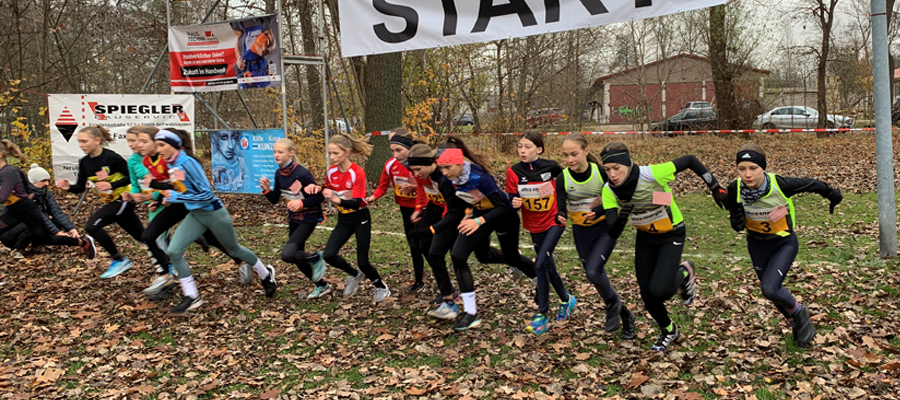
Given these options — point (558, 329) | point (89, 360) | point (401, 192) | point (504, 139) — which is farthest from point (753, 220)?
point (504, 139)

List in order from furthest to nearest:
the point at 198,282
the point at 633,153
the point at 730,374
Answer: the point at 633,153
the point at 198,282
the point at 730,374

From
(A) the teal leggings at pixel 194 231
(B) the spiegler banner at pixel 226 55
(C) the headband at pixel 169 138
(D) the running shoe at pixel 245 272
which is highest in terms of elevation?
(B) the spiegler banner at pixel 226 55

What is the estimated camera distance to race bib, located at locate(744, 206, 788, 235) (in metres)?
5.20

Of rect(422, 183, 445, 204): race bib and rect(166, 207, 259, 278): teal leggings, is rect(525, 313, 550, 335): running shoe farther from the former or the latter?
rect(166, 207, 259, 278): teal leggings

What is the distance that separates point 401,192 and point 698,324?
3.41 m

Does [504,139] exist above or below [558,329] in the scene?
above

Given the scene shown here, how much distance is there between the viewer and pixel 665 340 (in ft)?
18.1

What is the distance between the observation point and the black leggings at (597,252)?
563 centimetres

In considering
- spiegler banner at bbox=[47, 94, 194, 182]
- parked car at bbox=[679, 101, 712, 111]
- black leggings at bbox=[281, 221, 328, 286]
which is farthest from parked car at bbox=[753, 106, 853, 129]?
black leggings at bbox=[281, 221, 328, 286]

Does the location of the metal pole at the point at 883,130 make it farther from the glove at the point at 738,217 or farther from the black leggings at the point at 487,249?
the black leggings at the point at 487,249

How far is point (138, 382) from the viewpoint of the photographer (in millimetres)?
5434

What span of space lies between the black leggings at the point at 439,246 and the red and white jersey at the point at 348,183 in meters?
0.75

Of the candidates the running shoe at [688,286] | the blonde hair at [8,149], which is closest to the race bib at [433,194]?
the running shoe at [688,286]

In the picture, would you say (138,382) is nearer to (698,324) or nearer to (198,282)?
(198,282)
